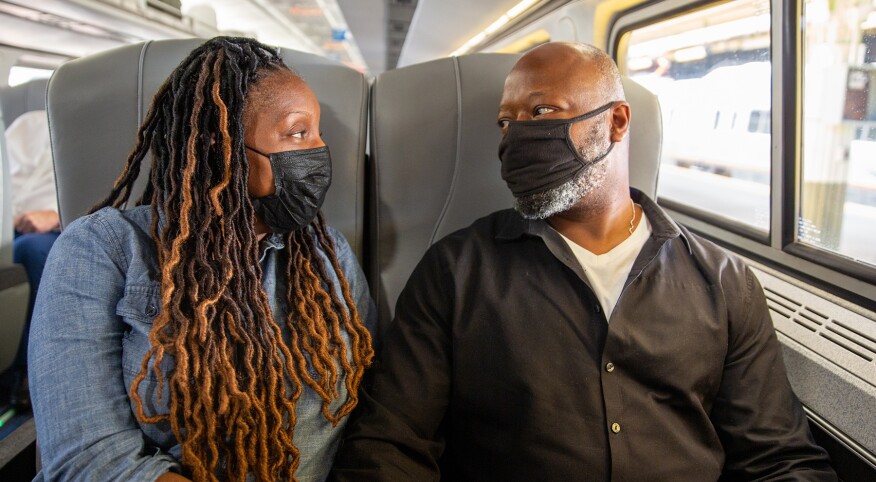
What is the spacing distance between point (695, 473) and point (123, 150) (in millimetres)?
1887

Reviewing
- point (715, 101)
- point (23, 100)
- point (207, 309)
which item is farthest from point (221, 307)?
point (23, 100)

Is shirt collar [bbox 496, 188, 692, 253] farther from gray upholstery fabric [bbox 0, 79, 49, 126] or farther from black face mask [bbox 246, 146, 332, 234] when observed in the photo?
gray upholstery fabric [bbox 0, 79, 49, 126]

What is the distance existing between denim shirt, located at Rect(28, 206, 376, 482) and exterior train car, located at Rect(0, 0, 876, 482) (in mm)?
557

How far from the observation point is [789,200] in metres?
2.27

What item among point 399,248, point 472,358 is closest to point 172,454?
point 472,358

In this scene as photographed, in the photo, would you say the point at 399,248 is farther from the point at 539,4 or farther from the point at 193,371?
the point at 539,4

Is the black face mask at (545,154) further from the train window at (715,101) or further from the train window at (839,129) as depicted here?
the train window at (839,129)

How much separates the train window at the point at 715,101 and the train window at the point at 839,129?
0.59 ft

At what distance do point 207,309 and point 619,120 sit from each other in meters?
1.28

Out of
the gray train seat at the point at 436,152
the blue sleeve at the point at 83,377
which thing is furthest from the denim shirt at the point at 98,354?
the gray train seat at the point at 436,152

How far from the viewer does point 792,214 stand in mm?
2266

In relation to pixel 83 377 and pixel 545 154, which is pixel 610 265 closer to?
pixel 545 154

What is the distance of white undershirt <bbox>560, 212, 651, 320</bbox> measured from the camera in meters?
1.56

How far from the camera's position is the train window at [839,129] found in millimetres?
1941
